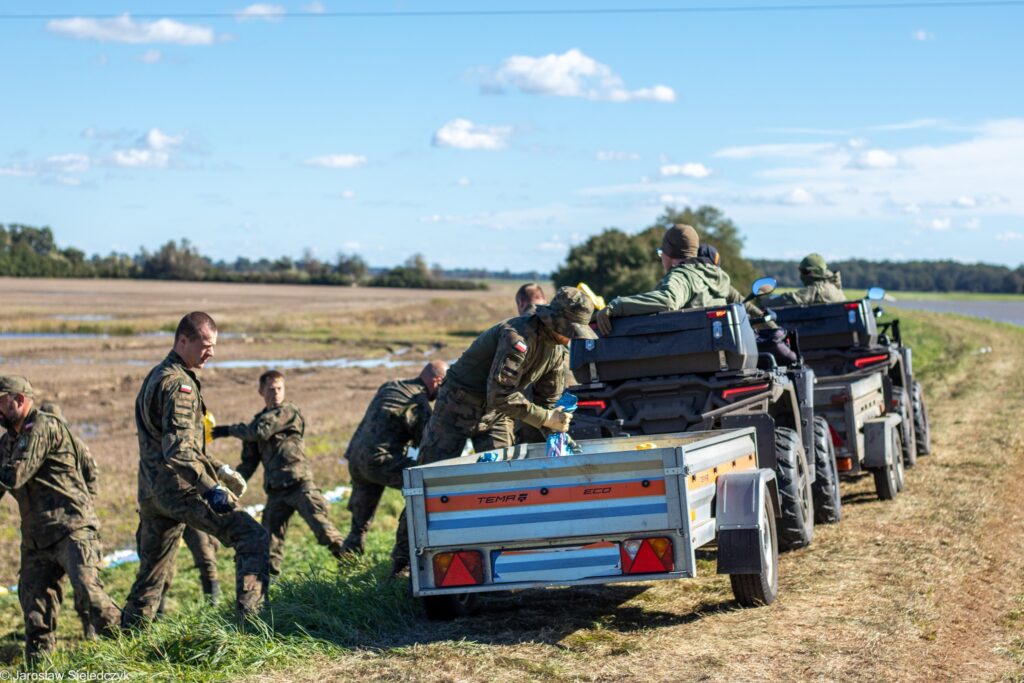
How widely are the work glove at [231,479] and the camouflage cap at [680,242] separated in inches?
152

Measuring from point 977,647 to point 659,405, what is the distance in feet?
10.8

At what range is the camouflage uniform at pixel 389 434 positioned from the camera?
405 inches

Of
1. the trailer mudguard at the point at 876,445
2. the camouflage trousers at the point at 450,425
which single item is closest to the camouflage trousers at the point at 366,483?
the camouflage trousers at the point at 450,425

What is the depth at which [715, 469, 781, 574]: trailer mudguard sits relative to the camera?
7289mm

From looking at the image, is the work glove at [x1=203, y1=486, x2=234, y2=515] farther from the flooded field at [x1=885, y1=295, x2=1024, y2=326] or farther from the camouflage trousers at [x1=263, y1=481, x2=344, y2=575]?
the flooded field at [x1=885, y1=295, x2=1024, y2=326]

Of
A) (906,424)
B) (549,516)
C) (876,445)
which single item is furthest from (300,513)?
(906,424)

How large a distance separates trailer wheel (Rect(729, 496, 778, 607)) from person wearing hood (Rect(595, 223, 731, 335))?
214 centimetres

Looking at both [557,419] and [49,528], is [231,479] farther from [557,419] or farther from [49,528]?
[557,419]

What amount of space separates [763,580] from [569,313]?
1940 millimetres

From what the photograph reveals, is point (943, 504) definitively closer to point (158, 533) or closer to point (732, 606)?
point (732, 606)

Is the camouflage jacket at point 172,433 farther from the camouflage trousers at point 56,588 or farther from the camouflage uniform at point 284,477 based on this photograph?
the camouflage uniform at point 284,477

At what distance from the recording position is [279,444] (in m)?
10.8

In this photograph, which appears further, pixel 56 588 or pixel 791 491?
pixel 791 491

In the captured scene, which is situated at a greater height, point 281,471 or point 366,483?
point 281,471
